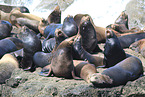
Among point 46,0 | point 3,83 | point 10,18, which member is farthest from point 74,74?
point 46,0

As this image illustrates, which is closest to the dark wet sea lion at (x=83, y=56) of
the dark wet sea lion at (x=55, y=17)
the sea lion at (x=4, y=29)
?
the sea lion at (x=4, y=29)

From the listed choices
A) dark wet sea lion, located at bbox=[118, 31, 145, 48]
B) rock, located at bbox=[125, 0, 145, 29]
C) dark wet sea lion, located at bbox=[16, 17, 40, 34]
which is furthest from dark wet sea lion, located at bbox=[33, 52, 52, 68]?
rock, located at bbox=[125, 0, 145, 29]

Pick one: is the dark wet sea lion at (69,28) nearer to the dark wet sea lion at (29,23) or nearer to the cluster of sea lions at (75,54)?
the cluster of sea lions at (75,54)

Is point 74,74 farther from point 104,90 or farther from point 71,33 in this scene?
point 71,33

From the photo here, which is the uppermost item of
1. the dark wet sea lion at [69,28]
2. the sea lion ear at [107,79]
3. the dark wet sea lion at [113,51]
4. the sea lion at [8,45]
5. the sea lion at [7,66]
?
the dark wet sea lion at [69,28]

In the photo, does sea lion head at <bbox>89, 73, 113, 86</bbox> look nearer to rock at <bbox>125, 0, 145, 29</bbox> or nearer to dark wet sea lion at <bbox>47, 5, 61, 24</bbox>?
dark wet sea lion at <bbox>47, 5, 61, 24</bbox>

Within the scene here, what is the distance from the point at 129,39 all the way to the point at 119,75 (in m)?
3.44

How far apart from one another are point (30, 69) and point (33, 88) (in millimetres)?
1604

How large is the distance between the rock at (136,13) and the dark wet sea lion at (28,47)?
23.8 ft

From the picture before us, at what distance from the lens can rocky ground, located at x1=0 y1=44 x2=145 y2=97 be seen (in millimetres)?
2824

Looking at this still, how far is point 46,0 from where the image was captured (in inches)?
688

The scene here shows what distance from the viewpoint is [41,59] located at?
459cm

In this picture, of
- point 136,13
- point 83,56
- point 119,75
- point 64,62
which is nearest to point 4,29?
point 83,56

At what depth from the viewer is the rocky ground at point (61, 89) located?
282cm
